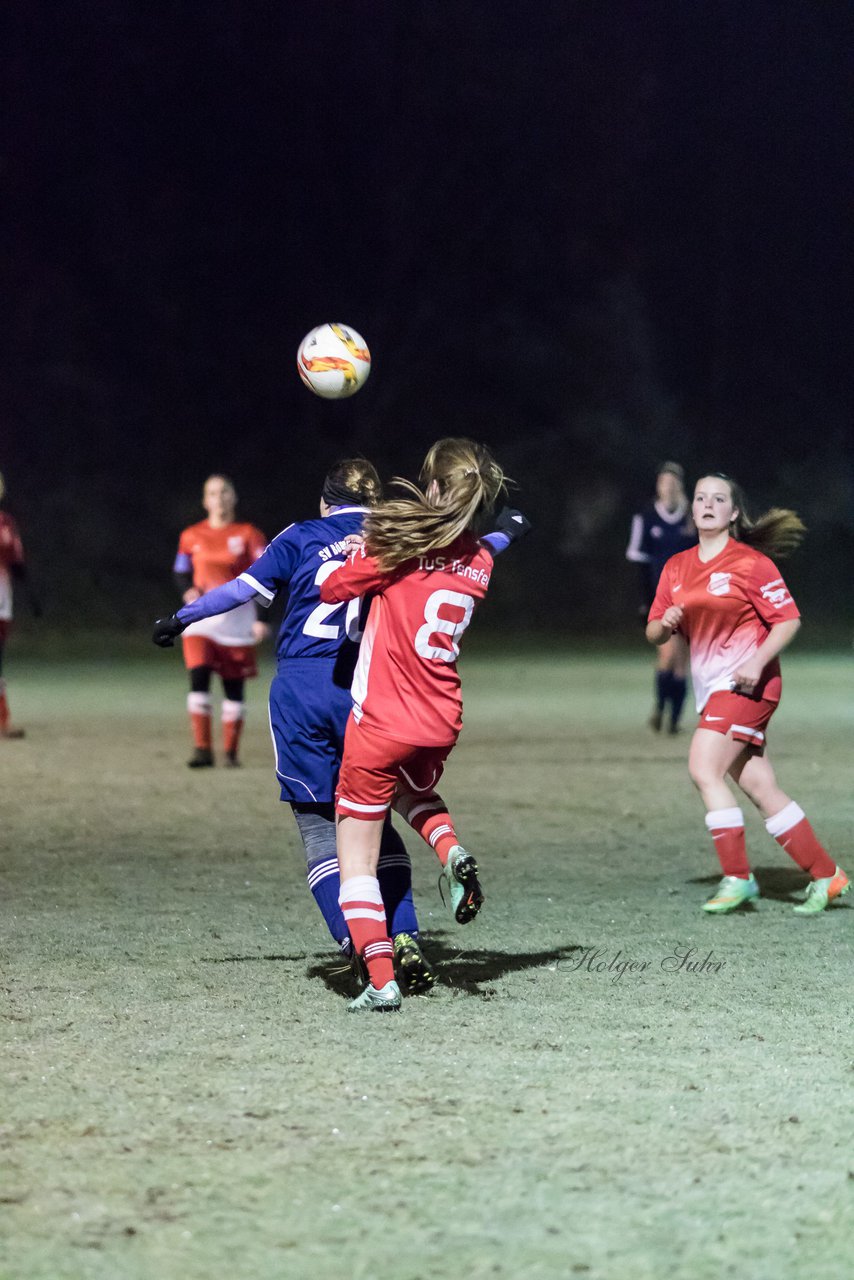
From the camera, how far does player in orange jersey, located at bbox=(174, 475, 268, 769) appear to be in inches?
474

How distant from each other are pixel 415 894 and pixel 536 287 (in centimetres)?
3044

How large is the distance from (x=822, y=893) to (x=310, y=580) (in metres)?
2.79

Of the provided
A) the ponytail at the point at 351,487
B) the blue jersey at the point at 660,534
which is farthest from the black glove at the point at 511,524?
the blue jersey at the point at 660,534

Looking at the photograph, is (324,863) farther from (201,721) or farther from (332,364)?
(201,721)

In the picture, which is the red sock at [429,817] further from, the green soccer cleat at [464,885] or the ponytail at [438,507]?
the ponytail at [438,507]

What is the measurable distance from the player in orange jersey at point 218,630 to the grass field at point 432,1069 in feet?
8.46

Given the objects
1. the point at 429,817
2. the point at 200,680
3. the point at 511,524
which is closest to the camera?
the point at 429,817

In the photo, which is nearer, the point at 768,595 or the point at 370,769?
the point at 370,769

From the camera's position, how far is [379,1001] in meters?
5.17

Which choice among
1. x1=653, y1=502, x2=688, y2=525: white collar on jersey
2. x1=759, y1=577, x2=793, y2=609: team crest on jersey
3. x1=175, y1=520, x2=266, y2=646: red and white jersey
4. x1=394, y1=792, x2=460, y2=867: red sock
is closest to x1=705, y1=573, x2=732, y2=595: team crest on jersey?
x1=759, y1=577, x2=793, y2=609: team crest on jersey

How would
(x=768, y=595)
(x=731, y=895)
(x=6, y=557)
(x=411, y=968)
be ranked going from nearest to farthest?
1. (x=411, y=968)
2. (x=768, y=595)
3. (x=731, y=895)
4. (x=6, y=557)

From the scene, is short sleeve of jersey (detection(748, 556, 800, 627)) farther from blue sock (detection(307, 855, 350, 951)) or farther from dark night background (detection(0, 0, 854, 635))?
dark night background (detection(0, 0, 854, 635))

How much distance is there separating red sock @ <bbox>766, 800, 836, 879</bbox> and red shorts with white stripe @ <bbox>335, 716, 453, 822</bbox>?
2279 millimetres

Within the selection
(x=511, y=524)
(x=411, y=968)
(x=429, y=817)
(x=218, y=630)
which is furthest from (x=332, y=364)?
(x=218, y=630)
